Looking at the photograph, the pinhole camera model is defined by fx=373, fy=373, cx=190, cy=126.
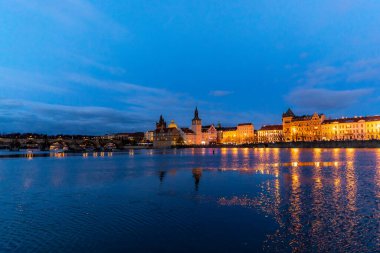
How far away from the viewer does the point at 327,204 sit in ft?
55.0

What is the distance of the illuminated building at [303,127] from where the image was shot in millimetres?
172500

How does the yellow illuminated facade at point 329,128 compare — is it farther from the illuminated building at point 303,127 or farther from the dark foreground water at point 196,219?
the dark foreground water at point 196,219

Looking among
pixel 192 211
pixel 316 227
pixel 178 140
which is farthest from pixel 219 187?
pixel 178 140

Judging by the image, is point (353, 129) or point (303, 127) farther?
point (303, 127)

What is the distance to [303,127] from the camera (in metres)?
180

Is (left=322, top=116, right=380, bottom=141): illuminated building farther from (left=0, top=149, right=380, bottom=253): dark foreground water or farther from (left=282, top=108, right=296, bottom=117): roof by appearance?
(left=0, top=149, right=380, bottom=253): dark foreground water

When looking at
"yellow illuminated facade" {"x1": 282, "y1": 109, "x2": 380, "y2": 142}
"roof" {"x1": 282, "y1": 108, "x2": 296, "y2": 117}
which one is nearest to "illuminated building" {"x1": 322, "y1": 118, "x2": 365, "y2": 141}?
"yellow illuminated facade" {"x1": 282, "y1": 109, "x2": 380, "y2": 142}

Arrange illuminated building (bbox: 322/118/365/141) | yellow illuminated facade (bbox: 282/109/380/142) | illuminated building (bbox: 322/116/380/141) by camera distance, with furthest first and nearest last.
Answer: illuminated building (bbox: 322/118/365/141), yellow illuminated facade (bbox: 282/109/380/142), illuminated building (bbox: 322/116/380/141)

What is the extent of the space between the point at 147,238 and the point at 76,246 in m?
2.16

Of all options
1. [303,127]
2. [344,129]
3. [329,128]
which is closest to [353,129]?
[344,129]

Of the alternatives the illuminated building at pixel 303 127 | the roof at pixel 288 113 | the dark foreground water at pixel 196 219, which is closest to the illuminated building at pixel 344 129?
the illuminated building at pixel 303 127

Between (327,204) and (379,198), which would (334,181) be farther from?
(327,204)

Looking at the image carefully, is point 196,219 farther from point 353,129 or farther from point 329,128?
point 329,128

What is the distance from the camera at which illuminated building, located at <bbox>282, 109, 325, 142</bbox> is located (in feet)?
566
